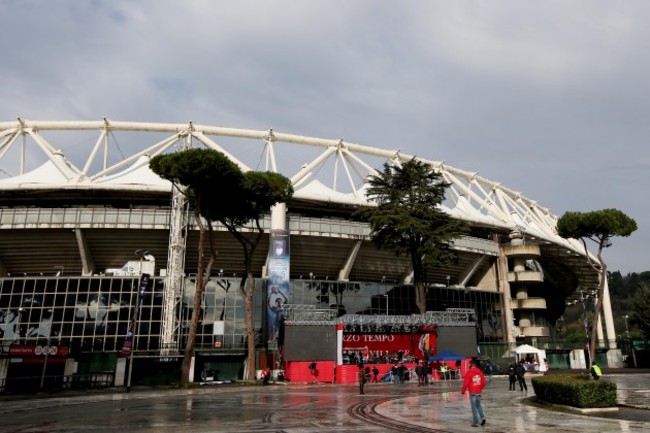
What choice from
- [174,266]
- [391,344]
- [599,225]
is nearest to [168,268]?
[174,266]

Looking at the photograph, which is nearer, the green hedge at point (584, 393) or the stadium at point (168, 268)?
the green hedge at point (584, 393)

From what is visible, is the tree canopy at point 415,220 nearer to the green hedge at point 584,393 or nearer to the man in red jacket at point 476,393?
the green hedge at point 584,393

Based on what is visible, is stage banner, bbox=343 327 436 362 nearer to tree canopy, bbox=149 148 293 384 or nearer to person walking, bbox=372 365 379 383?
person walking, bbox=372 365 379 383

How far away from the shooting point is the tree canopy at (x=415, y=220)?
133 feet

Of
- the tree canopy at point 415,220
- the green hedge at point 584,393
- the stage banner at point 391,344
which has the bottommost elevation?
the green hedge at point 584,393

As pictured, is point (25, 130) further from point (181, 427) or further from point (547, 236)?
point (547, 236)

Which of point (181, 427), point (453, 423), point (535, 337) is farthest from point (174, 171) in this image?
point (535, 337)

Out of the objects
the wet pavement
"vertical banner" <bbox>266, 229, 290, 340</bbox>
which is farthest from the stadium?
the wet pavement

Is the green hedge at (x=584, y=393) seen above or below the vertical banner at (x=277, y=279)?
below

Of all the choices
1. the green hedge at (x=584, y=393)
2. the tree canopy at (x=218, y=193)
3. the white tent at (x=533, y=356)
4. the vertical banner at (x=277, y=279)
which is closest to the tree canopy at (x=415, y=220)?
the vertical banner at (x=277, y=279)

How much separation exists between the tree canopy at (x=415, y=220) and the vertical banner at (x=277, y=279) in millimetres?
8058

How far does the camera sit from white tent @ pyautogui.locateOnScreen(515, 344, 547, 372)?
44594 millimetres

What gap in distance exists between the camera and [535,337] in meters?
59.0

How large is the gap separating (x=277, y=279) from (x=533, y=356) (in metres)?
28.2
